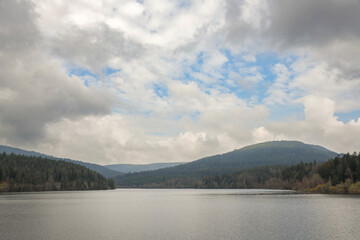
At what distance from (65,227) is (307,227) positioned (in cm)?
4345

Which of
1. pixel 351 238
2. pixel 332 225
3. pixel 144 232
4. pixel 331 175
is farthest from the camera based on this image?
pixel 331 175

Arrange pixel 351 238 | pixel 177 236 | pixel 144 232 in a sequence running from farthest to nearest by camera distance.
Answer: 1. pixel 144 232
2. pixel 177 236
3. pixel 351 238

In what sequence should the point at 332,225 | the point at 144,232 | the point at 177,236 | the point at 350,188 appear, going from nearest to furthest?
1. the point at 177,236
2. the point at 144,232
3. the point at 332,225
4. the point at 350,188

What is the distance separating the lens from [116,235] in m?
50.8

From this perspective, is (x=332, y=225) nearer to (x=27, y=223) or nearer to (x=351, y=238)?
(x=351, y=238)

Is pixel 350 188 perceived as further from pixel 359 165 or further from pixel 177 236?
pixel 177 236

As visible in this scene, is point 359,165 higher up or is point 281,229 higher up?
point 359,165

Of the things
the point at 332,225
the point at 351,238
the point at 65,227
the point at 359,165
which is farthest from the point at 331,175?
the point at 65,227

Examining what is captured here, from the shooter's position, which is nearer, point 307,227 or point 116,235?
point 116,235

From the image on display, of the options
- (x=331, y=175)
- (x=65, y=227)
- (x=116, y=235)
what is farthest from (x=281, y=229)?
(x=331, y=175)

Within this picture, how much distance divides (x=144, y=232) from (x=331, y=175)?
172m

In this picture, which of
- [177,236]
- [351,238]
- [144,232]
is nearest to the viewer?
[351,238]

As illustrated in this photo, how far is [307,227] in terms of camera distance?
185 feet

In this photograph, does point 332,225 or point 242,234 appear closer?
point 242,234
